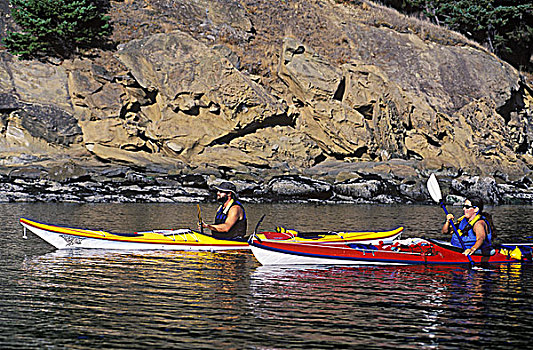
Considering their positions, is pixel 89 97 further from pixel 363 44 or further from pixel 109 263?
pixel 109 263

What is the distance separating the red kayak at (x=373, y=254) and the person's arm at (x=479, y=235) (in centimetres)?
24

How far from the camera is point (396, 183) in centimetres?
3484

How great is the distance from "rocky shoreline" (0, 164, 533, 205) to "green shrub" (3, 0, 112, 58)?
9.84 metres

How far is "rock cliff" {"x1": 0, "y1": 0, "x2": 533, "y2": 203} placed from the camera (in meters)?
34.9

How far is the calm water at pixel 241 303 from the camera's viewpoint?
829 cm

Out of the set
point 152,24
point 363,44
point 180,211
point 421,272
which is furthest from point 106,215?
point 363,44

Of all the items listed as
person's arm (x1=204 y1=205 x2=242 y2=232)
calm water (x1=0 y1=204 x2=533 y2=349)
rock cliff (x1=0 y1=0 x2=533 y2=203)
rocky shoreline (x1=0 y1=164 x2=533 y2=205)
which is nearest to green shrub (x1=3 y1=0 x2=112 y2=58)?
rock cliff (x1=0 y1=0 x2=533 y2=203)

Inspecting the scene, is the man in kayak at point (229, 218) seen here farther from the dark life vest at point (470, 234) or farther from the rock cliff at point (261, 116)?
the rock cliff at point (261, 116)

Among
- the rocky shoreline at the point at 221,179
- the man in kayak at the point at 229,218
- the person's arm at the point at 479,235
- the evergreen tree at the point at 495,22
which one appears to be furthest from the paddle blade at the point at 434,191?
the evergreen tree at the point at 495,22

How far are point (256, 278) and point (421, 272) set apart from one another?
3.61 metres

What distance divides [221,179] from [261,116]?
552cm

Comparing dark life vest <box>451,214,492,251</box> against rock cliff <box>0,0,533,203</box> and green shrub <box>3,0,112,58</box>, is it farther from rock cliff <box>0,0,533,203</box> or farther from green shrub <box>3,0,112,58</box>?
green shrub <box>3,0,112,58</box>

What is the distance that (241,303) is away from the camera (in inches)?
410

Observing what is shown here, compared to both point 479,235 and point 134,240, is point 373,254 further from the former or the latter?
point 134,240
